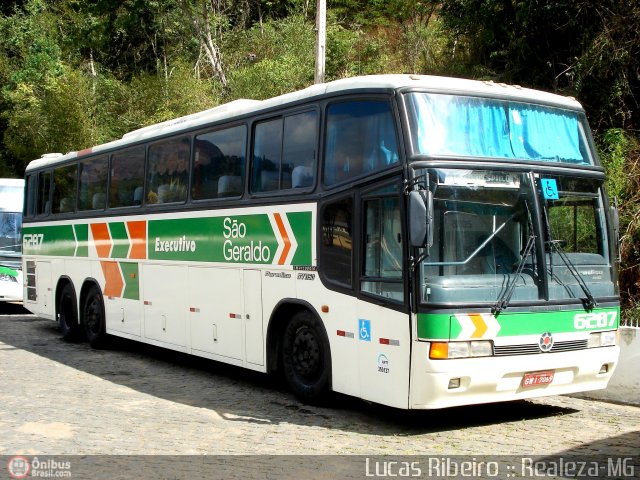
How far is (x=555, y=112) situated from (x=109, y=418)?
571 centimetres

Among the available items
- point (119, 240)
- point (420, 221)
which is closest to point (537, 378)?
point (420, 221)

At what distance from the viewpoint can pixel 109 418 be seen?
29.6 feet

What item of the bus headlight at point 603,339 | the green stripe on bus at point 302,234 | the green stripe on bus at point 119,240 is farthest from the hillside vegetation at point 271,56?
the green stripe on bus at point 119,240

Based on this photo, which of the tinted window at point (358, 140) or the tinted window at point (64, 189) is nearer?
the tinted window at point (358, 140)

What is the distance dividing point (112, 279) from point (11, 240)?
329 inches

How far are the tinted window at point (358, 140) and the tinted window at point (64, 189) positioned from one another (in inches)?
322

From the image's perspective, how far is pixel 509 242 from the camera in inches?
320

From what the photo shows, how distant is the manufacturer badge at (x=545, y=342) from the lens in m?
8.15

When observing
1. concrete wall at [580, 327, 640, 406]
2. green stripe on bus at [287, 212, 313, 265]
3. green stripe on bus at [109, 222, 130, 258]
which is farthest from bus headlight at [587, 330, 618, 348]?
green stripe on bus at [109, 222, 130, 258]

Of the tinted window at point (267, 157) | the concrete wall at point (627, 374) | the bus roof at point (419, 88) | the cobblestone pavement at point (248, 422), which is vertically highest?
the bus roof at point (419, 88)

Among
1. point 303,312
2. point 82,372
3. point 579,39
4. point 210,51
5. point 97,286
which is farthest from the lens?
point 210,51

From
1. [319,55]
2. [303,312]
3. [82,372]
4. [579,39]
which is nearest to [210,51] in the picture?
[319,55]

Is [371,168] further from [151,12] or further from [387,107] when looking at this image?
[151,12]
